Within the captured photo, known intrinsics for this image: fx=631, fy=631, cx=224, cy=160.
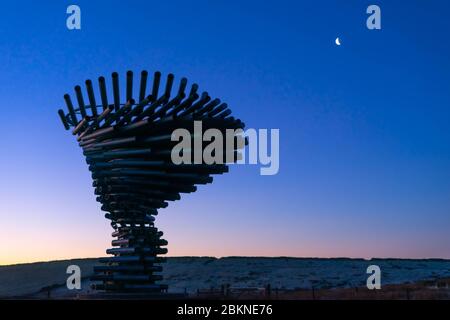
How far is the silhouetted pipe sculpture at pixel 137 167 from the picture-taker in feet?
85.8

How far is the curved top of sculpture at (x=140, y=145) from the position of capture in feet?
85.7

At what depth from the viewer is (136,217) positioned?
1051 inches

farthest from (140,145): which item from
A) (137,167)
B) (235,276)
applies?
(235,276)

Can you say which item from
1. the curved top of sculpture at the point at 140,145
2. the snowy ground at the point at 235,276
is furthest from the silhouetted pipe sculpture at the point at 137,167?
the snowy ground at the point at 235,276

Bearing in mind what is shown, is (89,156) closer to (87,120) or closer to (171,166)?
(87,120)

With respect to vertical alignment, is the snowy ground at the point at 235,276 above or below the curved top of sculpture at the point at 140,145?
below

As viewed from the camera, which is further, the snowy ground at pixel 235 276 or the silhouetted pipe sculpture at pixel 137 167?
the snowy ground at pixel 235 276

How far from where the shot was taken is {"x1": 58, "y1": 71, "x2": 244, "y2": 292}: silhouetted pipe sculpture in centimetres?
2614

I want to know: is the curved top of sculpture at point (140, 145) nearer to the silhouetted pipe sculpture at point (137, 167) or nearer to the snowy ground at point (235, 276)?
the silhouetted pipe sculpture at point (137, 167)

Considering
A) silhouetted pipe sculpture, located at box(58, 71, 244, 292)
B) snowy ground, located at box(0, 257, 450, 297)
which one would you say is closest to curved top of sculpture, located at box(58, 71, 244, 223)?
silhouetted pipe sculpture, located at box(58, 71, 244, 292)

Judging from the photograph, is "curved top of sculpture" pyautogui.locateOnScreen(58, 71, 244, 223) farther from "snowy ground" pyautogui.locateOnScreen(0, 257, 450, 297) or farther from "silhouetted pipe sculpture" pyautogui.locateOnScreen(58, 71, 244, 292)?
"snowy ground" pyautogui.locateOnScreen(0, 257, 450, 297)
